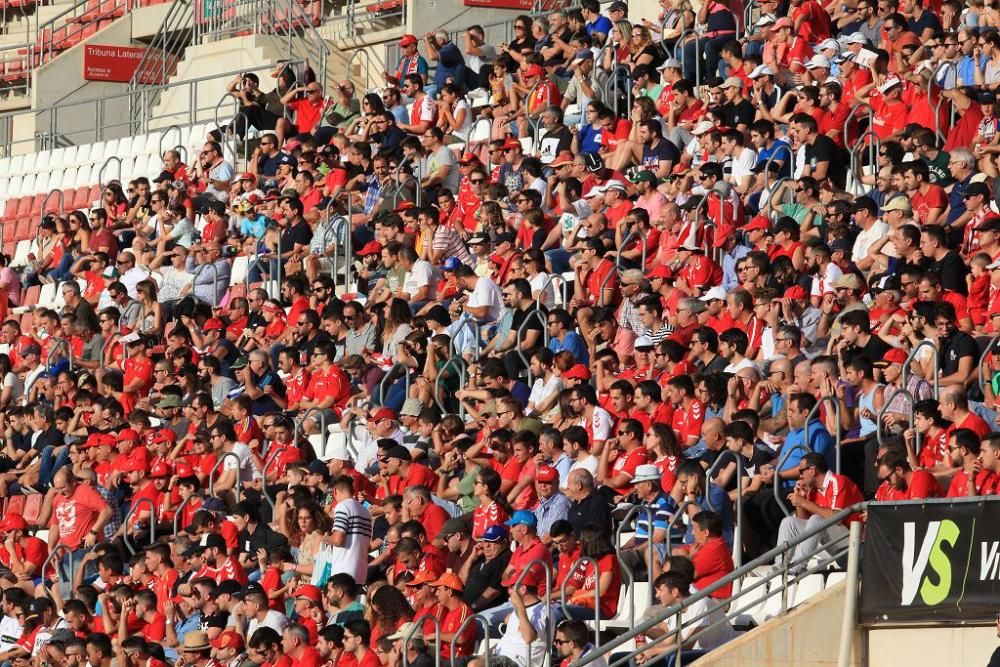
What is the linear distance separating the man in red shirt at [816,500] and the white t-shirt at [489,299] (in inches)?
188

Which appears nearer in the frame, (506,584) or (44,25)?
(506,584)

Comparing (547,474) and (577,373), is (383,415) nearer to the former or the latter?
(577,373)

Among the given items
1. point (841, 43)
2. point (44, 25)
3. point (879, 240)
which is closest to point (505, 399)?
point (879, 240)

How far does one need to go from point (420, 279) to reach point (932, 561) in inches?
291

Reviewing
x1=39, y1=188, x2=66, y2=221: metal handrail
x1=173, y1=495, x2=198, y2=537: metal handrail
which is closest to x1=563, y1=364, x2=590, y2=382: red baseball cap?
x1=173, y1=495, x2=198, y2=537: metal handrail

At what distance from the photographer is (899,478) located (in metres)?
13.0

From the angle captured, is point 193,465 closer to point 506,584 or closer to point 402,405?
point 402,405

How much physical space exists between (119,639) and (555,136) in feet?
21.7

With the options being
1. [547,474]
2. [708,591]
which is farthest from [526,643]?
[547,474]

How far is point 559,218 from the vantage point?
18766 mm

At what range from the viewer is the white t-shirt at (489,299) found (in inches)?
697

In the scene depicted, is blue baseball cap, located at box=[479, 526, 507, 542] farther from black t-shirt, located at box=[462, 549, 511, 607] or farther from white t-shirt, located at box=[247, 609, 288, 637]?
white t-shirt, located at box=[247, 609, 288, 637]

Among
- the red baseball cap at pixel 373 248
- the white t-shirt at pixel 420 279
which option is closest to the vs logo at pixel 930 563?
the white t-shirt at pixel 420 279

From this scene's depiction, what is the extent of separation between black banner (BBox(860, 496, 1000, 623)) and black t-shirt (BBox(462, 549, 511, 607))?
8.53ft
